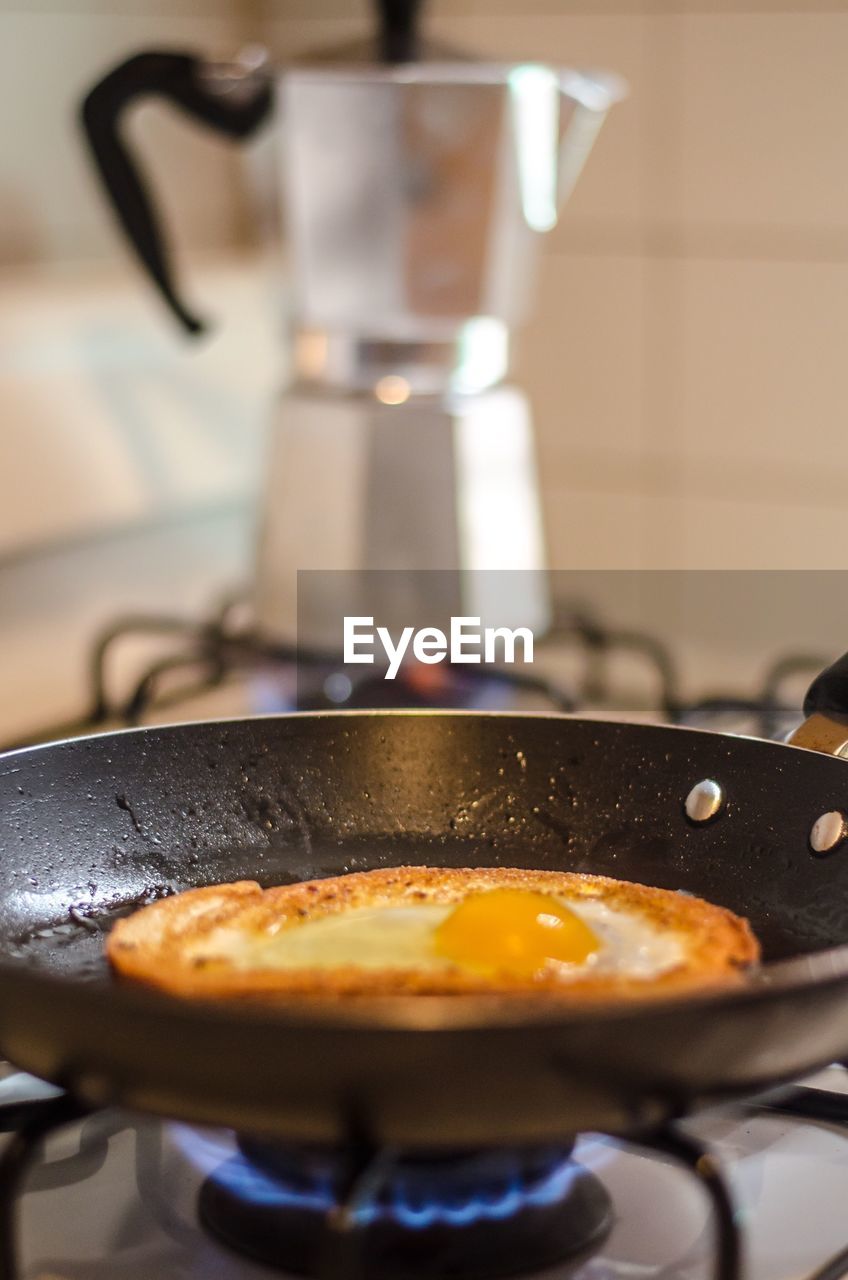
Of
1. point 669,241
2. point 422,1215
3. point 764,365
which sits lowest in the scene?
point 422,1215

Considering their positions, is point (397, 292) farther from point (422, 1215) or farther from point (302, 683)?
point (422, 1215)

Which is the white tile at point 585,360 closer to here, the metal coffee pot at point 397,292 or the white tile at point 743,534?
the white tile at point 743,534

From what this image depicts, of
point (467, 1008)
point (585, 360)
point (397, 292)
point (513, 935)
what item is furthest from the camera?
point (585, 360)

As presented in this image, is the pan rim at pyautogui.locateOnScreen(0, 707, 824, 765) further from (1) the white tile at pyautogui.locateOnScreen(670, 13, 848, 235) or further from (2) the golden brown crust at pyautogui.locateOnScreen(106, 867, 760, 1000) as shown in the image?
(1) the white tile at pyautogui.locateOnScreen(670, 13, 848, 235)

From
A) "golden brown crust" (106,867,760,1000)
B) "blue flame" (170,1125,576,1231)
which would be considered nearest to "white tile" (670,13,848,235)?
"golden brown crust" (106,867,760,1000)

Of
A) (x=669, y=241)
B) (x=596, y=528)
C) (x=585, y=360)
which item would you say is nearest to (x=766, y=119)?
(x=669, y=241)

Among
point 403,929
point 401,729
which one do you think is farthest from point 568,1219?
point 401,729

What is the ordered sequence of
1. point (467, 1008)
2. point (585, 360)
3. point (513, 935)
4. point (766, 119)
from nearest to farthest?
point (467, 1008) < point (513, 935) < point (766, 119) < point (585, 360)

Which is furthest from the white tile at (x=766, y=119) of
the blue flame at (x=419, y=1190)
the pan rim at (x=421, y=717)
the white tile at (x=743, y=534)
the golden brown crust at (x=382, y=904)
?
the blue flame at (x=419, y=1190)

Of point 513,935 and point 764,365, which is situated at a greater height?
point 764,365
